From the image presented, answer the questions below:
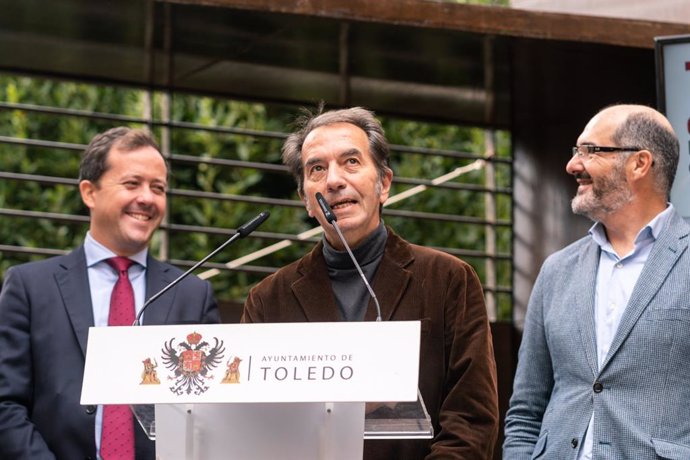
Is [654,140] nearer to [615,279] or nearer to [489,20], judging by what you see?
[615,279]

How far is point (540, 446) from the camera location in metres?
4.57

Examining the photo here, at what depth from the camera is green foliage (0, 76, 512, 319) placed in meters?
14.5

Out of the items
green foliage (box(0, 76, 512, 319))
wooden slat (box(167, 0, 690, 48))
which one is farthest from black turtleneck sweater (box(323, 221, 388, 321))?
green foliage (box(0, 76, 512, 319))

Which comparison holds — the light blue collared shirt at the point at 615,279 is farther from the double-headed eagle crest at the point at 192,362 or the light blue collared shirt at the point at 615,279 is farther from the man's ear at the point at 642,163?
the double-headed eagle crest at the point at 192,362

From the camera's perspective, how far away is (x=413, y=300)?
4727 mm

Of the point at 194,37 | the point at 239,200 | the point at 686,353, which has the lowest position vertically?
the point at 686,353

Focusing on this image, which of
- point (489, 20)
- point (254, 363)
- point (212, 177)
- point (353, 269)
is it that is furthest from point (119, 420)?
point (212, 177)

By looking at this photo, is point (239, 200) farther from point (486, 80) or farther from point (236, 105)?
point (236, 105)

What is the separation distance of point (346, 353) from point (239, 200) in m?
5.95

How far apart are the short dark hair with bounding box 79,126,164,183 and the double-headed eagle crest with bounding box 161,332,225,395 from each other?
1833 millimetres

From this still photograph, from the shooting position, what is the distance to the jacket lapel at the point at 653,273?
441 centimetres

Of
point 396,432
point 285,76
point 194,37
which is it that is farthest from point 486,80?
point 396,432

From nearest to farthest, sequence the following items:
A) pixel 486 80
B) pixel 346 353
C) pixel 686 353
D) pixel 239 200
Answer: pixel 346 353 → pixel 686 353 → pixel 486 80 → pixel 239 200

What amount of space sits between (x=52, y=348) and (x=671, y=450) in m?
2.27
